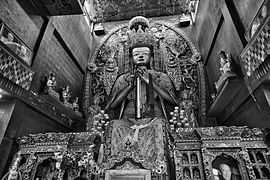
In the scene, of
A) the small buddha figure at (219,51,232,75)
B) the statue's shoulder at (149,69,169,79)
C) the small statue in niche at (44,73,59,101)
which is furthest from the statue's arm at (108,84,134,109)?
the small buddha figure at (219,51,232,75)

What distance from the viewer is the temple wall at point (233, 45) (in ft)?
7.15

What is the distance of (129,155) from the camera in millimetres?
2027

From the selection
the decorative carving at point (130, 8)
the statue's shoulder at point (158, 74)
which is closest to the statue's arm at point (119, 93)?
the statue's shoulder at point (158, 74)

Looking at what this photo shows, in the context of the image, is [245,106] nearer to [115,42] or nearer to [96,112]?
[96,112]

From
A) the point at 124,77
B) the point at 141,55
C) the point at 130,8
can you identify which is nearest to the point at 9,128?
the point at 124,77

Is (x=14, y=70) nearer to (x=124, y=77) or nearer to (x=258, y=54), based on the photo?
(x=124, y=77)

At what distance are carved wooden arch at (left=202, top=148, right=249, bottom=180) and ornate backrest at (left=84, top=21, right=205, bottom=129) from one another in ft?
4.42

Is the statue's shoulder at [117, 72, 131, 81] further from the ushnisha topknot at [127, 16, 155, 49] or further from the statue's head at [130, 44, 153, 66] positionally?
the ushnisha topknot at [127, 16, 155, 49]

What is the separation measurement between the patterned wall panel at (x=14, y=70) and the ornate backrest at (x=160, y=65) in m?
1.48

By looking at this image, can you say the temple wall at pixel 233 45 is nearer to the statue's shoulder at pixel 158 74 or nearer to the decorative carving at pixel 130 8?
the statue's shoulder at pixel 158 74

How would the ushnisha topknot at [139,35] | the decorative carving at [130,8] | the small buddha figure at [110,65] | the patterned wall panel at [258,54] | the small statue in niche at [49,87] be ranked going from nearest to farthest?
the patterned wall panel at [258,54] → the small statue in niche at [49,87] → the ushnisha topknot at [139,35] → the small buddha figure at [110,65] → the decorative carving at [130,8]

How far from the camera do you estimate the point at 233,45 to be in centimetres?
266

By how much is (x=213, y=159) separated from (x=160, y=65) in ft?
8.27

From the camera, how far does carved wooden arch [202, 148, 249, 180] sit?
77.5 inches
